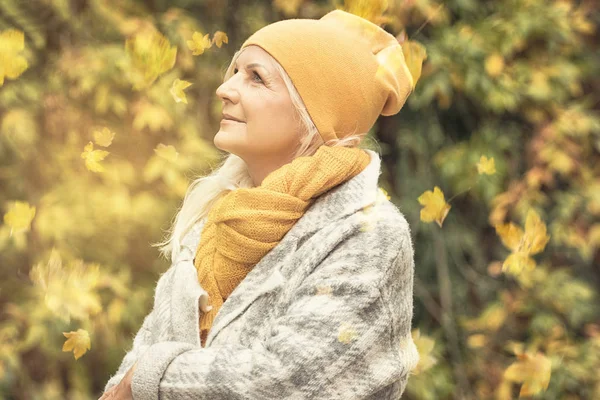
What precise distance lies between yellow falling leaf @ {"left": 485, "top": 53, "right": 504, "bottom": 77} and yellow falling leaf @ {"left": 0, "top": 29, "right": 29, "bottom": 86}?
169 cm

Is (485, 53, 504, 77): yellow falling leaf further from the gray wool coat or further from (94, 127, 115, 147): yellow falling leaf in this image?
the gray wool coat

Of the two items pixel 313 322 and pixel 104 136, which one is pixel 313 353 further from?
pixel 104 136

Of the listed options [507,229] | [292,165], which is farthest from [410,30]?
[292,165]

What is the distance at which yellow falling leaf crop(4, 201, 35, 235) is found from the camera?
272cm

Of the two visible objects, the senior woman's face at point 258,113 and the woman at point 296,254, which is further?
the senior woman's face at point 258,113

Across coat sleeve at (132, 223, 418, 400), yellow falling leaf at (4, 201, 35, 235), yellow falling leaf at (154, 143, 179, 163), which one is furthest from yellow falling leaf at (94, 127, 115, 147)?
coat sleeve at (132, 223, 418, 400)

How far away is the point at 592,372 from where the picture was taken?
319cm

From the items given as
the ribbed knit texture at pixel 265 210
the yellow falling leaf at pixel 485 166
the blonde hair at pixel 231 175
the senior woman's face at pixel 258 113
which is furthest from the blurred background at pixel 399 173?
the ribbed knit texture at pixel 265 210

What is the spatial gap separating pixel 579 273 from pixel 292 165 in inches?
92.3

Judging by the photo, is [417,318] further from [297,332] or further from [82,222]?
[297,332]

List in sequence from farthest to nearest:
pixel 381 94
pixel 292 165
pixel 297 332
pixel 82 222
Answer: pixel 82 222 < pixel 381 94 < pixel 292 165 < pixel 297 332

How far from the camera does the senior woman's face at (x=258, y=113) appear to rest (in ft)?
5.08

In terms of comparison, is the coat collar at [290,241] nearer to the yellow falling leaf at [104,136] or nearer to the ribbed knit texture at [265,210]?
the ribbed knit texture at [265,210]

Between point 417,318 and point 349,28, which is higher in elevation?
point 349,28
